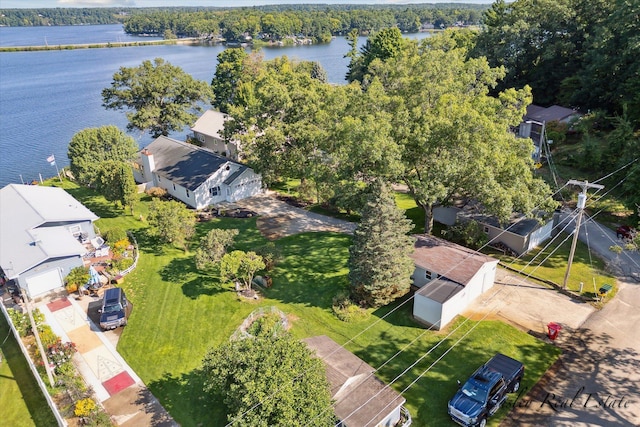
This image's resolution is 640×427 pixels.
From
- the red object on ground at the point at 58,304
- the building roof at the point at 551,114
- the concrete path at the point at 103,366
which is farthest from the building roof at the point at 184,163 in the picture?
the building roof at the point at 551,114

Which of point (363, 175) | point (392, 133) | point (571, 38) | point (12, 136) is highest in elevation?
point (571, 38)

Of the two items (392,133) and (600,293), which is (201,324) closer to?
(392,133)

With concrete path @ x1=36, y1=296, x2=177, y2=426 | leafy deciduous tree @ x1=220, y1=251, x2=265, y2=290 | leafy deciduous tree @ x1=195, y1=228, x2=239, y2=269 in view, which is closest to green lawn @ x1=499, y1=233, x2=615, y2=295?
leafy deciduous tree @ x1=220, y1=251, x2=265, y2=290

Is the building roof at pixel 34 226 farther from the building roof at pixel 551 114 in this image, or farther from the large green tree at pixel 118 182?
the building roof at pixel 551 114

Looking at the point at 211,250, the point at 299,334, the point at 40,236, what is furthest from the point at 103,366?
the point at 40,236

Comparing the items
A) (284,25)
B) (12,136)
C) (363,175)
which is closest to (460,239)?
(363,175)
